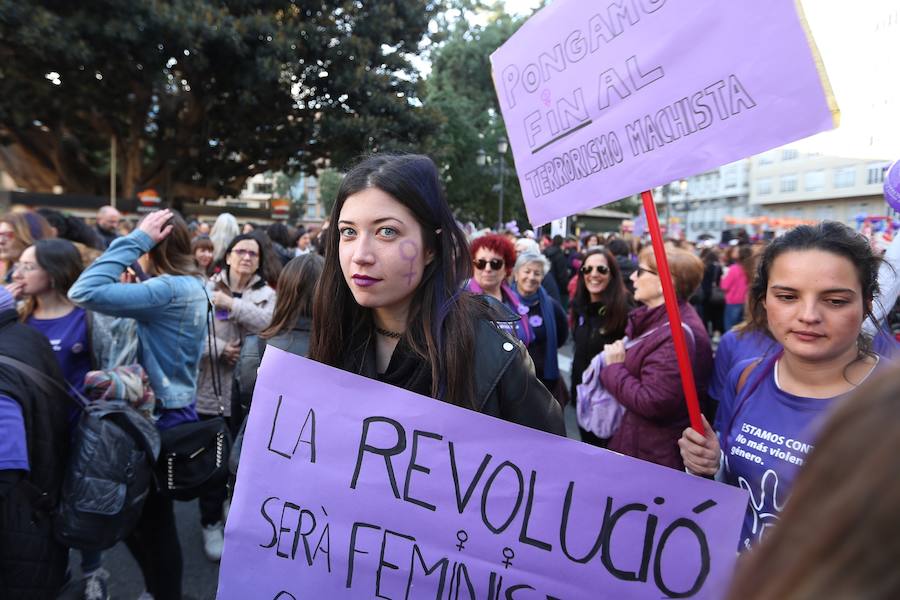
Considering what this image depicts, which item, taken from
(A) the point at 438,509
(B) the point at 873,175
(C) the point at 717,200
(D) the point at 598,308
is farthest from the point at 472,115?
(C) the point at 717,200

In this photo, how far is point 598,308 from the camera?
4582mm

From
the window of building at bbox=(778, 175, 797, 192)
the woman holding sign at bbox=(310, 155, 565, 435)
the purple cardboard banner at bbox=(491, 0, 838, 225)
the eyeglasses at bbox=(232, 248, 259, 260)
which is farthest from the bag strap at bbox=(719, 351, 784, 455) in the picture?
the window of building at bbox=(778, 175, 797, 192)

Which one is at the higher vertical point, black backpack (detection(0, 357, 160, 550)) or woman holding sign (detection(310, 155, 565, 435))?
woman holding sign (detection(310, 155, 565, 435))

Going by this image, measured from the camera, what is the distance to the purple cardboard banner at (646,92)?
1309 millimetres

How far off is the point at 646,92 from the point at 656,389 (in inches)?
62.2

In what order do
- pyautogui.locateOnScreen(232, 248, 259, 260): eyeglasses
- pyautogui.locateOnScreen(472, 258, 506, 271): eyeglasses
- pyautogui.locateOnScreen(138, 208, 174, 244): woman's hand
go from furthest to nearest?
pyautogui.locateOnScreen(232, 248, 259, 260): eyeglasses < pyautogui.locateOnScreen(472, 258, 506, 271): eyeglasses < pyautogui.locateOnScreen(138, 208, 174, 244): woman's hand

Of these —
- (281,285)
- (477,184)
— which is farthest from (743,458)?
(477,184)

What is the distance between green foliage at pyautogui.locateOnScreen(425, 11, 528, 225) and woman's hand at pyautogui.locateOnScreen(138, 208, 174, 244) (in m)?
22.5

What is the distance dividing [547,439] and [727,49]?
999mm

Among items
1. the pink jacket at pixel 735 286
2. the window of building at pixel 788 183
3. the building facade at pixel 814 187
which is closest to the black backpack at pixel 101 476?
the pink jacket at pixel 735 286

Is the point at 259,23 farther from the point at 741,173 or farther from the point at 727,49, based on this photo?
the point at 741,173

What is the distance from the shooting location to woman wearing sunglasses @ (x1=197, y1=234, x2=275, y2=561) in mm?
3623

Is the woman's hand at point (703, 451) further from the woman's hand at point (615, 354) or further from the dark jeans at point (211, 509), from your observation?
the dark jeans at point (211, 509)

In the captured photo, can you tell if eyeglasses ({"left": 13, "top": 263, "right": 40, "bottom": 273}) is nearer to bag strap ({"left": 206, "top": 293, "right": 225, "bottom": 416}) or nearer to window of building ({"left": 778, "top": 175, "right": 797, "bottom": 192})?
bag strap ({"left": 206, "top": 293, "right": 225, "bottom": 416})
